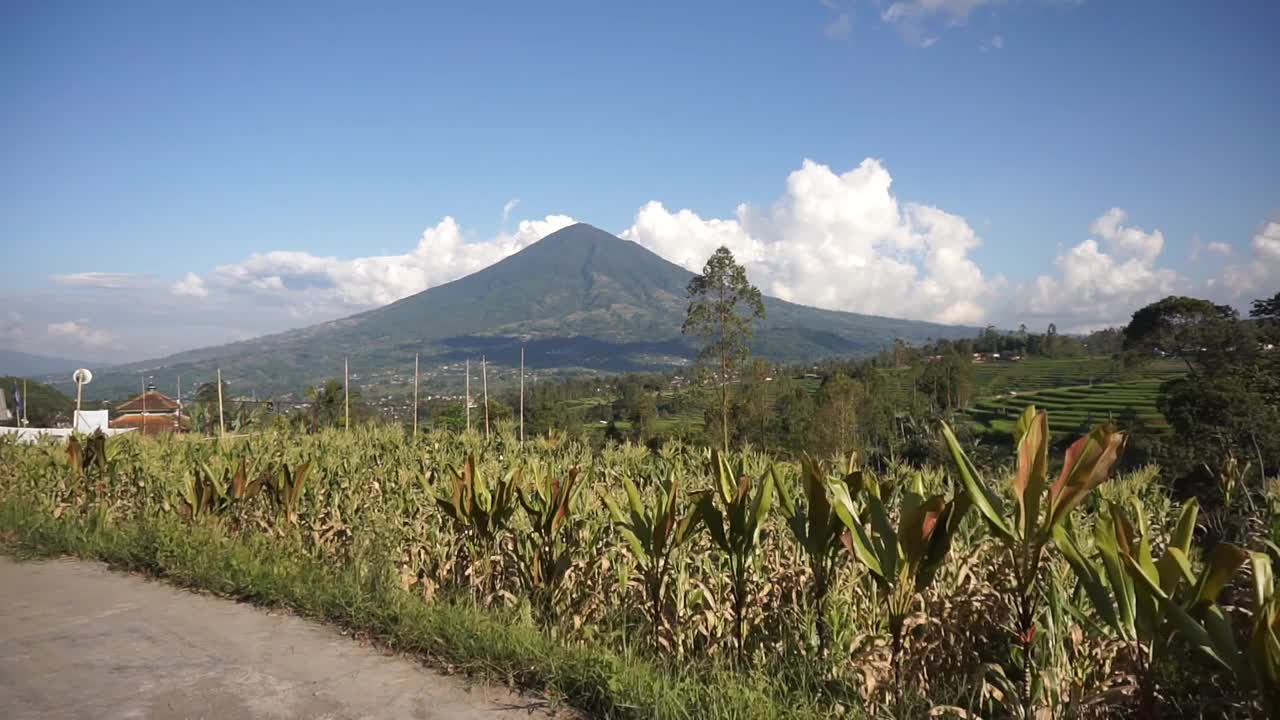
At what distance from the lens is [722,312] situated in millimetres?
21828

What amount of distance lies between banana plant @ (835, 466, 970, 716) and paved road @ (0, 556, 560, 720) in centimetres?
133

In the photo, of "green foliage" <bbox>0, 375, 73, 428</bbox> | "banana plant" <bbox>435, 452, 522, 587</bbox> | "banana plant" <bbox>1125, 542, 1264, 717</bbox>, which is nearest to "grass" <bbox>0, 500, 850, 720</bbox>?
"banana plant" <bbox>435, 452, 522, 587</bbox>

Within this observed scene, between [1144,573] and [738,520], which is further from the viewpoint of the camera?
[738,520]

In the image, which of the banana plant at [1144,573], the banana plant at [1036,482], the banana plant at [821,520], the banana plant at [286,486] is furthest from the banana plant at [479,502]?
the banana plant at [1144,573]

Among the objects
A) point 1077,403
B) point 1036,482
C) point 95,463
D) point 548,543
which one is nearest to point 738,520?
point 548,543

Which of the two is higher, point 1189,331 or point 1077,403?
point 1189,331

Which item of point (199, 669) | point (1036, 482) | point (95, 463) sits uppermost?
point (1036, 482)

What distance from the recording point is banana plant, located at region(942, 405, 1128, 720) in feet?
6.50

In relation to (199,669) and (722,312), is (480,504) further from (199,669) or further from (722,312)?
(722,312)

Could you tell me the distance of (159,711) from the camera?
2883 mm

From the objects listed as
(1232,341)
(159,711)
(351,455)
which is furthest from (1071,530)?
(1232,341)

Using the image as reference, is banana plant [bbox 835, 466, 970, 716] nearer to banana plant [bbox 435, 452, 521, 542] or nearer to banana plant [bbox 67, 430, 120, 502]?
→ banana plant [bbox 435, 452, 521, 542]

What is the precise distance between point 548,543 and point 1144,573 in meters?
2.72

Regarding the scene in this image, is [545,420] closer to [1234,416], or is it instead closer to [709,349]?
[709,349]
